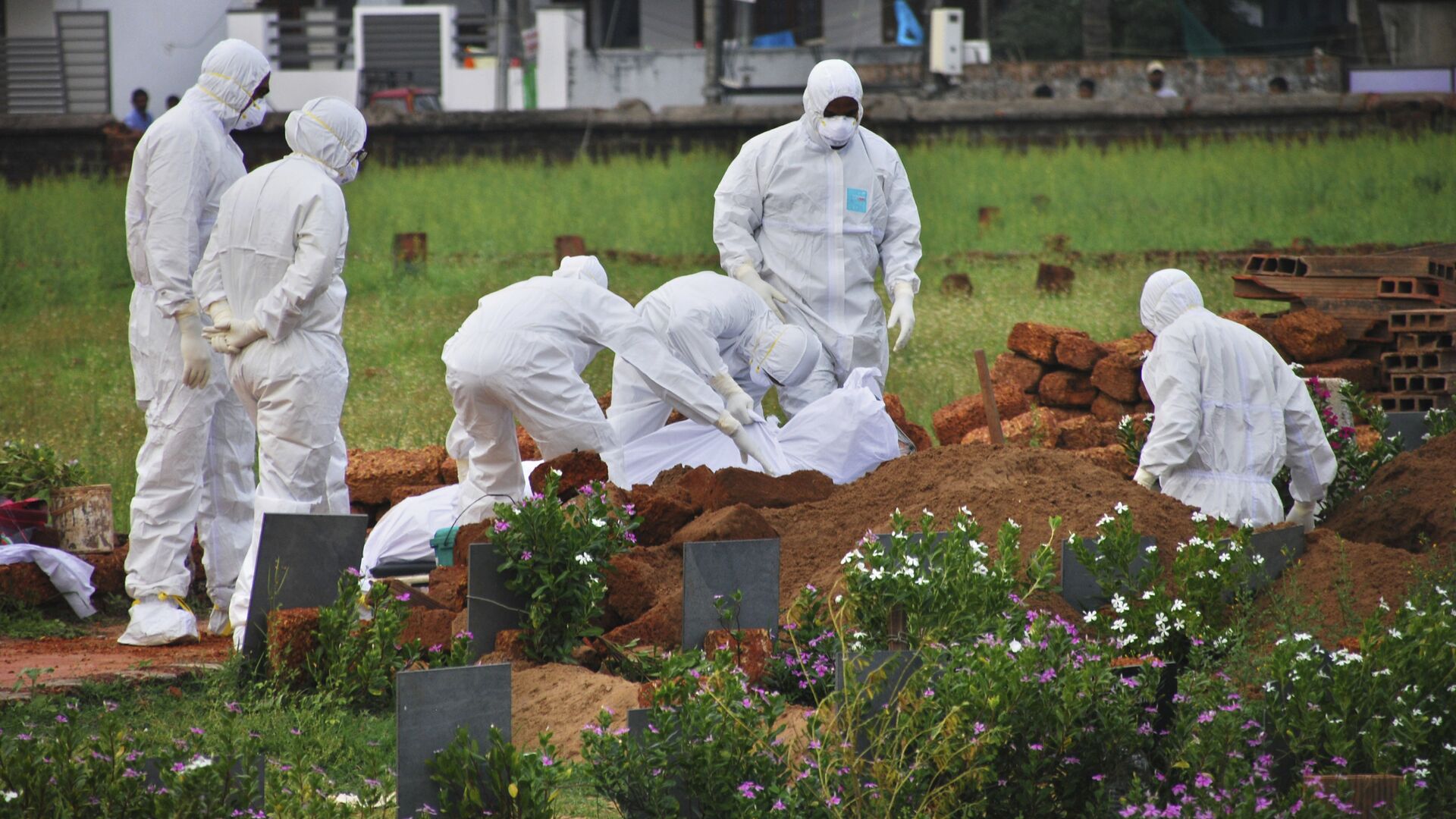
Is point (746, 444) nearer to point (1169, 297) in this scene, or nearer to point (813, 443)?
point (813, 443)

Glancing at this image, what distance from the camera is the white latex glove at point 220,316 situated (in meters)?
5.78

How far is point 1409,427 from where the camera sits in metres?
7.46

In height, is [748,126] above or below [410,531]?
above

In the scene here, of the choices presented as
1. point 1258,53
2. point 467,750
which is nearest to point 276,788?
point 467,750

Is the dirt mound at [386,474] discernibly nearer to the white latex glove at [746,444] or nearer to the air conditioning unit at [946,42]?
the white latex glove at [746,444]

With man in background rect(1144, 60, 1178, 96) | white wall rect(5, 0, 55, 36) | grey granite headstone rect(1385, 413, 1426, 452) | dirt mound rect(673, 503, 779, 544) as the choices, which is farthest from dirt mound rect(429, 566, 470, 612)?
white wall rect(5, 0, 55, 36)

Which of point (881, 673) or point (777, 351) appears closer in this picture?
point (881, 673)

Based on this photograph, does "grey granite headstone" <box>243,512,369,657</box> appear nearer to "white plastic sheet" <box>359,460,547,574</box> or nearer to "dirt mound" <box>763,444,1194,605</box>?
"dirt mound" <box>763,444,1194,605</box>

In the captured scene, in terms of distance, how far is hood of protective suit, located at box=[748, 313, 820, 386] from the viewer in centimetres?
737

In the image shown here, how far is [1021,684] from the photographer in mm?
3768

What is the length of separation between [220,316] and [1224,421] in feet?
12.5

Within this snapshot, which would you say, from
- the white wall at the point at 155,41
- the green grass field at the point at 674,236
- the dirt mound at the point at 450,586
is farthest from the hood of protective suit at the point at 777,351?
the white wall at the point at 155,41

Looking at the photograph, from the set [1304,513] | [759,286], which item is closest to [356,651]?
[759,286]

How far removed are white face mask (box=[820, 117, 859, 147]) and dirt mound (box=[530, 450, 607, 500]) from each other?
231 centimetres
